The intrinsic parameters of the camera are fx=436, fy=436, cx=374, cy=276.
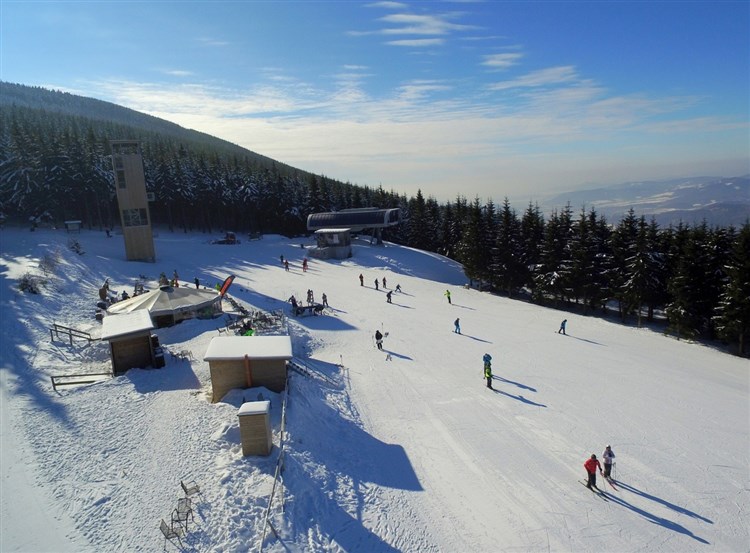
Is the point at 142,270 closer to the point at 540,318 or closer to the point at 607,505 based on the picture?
the point at 540,318

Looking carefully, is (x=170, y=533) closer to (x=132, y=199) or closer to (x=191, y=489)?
(x=191, y=489)

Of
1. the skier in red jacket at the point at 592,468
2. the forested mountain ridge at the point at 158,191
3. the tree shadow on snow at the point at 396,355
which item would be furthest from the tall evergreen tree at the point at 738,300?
the forested mountain ridge at the point at 158,191

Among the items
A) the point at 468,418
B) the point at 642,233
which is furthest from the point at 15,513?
the point at 642,233

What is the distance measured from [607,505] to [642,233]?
29.3m

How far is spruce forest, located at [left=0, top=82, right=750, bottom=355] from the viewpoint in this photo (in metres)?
31.7

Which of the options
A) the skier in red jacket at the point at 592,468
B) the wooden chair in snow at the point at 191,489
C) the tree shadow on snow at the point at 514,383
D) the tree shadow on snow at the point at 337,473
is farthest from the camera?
the tree shadow on snow at the point at 514,383

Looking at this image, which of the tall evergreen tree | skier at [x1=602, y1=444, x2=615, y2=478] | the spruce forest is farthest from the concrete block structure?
the tall evergreen tree

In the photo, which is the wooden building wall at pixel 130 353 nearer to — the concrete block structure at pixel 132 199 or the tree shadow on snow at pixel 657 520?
the tree shadow on snow at pixel 657 520

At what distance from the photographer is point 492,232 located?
46.6 m

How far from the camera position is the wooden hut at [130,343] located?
17328mm

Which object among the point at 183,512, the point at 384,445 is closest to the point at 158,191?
the point at 384,445

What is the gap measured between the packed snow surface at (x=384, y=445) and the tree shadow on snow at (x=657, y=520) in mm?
57

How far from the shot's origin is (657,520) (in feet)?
36.4

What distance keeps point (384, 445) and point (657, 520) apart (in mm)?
7482
